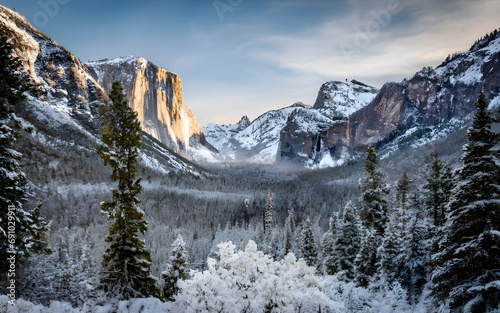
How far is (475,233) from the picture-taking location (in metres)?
13.8

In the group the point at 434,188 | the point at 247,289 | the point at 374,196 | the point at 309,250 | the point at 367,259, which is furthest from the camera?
the point at 309,250

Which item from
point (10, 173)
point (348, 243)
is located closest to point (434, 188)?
point (348, 243)

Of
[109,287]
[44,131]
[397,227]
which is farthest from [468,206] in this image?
[44,131]

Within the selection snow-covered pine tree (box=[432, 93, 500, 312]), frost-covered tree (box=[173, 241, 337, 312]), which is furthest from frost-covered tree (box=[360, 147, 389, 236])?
frost-covered tree (box=[173, 241, 337, 312])

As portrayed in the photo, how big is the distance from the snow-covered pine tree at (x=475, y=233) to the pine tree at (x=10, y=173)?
719 inches

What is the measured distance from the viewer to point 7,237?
12.0 m

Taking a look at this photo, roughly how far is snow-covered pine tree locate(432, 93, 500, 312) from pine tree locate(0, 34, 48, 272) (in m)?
18.3

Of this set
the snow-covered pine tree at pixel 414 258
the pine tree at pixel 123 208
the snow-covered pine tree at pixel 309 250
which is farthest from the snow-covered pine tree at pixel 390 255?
the snow-covered pine tree at pixel 309 250

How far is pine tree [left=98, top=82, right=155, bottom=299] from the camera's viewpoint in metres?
14.5

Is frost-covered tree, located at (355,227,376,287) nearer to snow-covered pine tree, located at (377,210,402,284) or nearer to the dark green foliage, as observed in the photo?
the dark green foliage

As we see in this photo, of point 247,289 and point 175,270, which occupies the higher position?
point 247,289

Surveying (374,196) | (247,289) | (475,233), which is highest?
(374,196)

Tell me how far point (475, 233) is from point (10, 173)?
19.7m

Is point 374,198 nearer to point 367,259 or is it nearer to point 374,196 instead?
point 374,196
